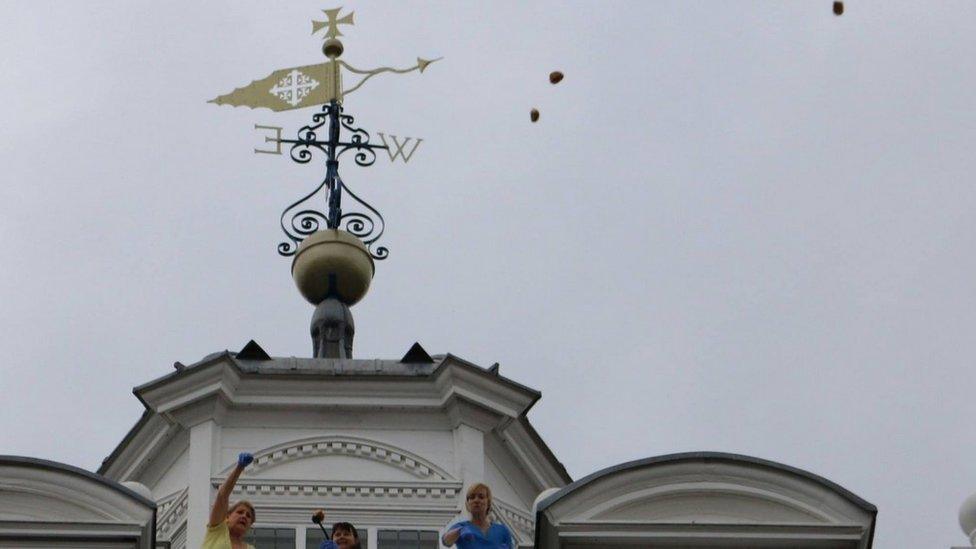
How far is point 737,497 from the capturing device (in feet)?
98.4

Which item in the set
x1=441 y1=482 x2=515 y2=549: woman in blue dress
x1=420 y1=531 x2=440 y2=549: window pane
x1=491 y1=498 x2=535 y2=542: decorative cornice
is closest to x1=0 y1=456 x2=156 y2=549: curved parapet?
x1=420 y1=531 x2=440 y2=549: window pane

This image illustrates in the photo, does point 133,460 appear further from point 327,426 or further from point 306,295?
point 306,295

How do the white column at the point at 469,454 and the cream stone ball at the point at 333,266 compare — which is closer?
the white column at the point at 469,454

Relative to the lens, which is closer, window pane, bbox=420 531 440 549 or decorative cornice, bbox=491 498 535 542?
window pane, bbox=420 531 440 549

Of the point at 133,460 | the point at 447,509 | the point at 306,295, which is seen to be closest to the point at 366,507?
the point at 447,509

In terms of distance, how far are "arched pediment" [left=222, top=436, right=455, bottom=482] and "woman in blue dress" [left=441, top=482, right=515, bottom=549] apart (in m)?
5.97

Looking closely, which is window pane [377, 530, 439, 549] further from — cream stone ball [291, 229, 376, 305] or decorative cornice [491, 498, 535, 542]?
cream stone ball [291, 229, 376, 305]

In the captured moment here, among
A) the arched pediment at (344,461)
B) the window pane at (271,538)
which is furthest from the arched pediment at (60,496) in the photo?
the arched pediment at (344,461)

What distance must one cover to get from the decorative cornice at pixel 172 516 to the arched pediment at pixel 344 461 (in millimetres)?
585

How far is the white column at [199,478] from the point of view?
31.5 metres

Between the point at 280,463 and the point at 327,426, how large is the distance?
2.79 ft

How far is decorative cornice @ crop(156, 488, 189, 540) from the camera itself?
32.1 metres

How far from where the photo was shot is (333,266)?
3759cm

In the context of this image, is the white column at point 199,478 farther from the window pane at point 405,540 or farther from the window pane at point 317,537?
the window pane at point 405,540
